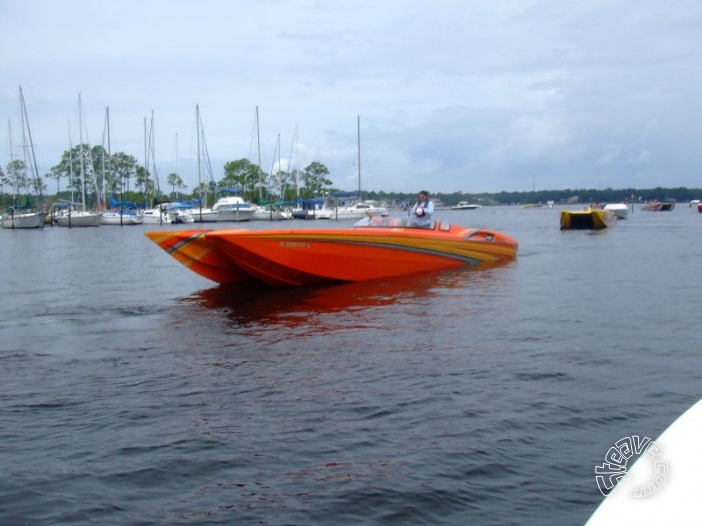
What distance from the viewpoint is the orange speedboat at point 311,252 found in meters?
14.9

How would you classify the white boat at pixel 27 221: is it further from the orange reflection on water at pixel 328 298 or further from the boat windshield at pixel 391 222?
the boat windshield at pixel 391 222

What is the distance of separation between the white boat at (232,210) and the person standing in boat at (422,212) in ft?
180

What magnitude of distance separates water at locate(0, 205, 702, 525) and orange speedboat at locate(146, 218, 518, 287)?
1.20 meters

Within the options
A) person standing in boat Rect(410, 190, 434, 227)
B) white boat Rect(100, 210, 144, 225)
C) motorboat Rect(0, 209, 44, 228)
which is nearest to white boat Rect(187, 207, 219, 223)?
white boat Rect(100, 210, 144, 225)

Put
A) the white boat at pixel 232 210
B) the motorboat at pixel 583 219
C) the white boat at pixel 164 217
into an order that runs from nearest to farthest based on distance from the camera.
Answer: the motorboat at pixel 583 219, the white boat at pixel 164 217, the white boat at pixel 232 210

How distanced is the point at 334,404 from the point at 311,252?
8.35 m

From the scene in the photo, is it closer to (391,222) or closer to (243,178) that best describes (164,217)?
(243,178)

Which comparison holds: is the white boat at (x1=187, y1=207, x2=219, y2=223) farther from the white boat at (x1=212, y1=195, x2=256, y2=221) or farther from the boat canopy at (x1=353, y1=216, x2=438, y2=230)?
the boat canopy at (x1=353, y1=216, x2=438, y2=230)

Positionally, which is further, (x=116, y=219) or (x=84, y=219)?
(x=116, y=219)

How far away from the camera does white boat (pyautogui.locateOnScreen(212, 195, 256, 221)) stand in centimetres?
7229

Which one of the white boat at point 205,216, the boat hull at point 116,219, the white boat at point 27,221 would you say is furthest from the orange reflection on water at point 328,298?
the white boat at point 205,216

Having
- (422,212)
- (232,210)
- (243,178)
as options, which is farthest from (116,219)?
(422,212)

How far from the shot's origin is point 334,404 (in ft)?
23.5

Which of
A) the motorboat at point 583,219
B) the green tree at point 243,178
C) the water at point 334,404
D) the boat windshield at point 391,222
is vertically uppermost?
the green tree at point 243,178
